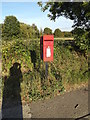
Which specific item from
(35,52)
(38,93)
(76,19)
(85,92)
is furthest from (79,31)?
(38,93)

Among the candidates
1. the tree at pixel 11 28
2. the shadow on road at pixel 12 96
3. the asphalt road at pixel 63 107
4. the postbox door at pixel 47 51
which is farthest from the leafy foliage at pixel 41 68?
the tree at pixel 11 28

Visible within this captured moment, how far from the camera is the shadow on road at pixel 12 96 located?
392cm

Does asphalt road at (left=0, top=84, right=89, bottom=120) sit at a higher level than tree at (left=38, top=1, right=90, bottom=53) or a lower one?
lower

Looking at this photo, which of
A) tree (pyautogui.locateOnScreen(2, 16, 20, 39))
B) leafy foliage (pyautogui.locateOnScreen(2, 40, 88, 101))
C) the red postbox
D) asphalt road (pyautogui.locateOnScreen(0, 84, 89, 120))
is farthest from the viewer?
tree (pyautogui.locateOnScreen(2, 16, 20, 39))

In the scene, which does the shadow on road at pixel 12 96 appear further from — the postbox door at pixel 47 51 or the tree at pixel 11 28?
the tree at pixel 11 28

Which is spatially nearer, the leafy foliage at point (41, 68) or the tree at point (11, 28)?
the leafy foliage at point (41, 68)

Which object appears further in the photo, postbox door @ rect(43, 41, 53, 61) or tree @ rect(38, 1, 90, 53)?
tree @ rect(38, 1, 90, 53)

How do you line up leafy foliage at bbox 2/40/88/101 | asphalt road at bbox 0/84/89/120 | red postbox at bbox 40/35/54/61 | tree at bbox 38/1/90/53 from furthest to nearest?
1. tree at bbox 38/1/90/53
2. leafy foliage at bbox 2/40/88/101
3. red postbox at bbox 40/35/54/61
4. asphalt road at bbox 0/84/89/120

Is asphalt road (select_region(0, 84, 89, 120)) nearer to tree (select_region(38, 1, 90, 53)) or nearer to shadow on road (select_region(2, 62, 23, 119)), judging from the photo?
shadow on road (select_region(2, 62, 23, 119))

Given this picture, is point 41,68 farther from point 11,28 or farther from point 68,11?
point 11,28

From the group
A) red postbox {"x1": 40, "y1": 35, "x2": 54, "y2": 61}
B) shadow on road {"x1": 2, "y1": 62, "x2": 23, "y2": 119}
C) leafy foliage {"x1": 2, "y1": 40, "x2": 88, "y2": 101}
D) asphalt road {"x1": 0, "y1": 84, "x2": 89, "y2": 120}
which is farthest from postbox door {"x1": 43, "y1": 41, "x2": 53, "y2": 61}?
asphalt road {"x1": 0, "y1": 84, "x2": 89, "y2": 120}

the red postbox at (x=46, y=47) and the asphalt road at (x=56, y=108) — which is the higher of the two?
the red postbox at (x=46, y=47)

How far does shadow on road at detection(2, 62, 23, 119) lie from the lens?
154 inches

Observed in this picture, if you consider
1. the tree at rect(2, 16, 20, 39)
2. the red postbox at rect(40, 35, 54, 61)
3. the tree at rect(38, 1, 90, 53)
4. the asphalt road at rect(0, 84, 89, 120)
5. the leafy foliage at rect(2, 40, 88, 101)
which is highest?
the tree at rect(2, 16, 20, 39)
